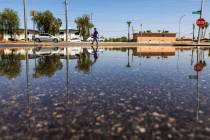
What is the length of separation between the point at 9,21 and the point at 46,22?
1109 cm

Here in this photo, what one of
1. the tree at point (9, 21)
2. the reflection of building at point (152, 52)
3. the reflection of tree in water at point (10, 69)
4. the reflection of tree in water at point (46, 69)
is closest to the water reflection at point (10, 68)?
the reflection of tree in water at point (10, 69)

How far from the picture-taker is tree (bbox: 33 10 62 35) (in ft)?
258

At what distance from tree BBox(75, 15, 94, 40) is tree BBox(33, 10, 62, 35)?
10.0 metres

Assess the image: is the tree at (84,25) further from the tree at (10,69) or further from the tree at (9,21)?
the tree at (10,69)

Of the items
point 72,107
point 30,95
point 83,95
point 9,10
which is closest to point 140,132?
point 72,107

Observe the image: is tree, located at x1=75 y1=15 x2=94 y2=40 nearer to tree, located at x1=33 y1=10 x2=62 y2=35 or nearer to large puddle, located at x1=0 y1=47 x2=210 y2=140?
tree, located at x1=33 y1=10 x2=62 y2=35

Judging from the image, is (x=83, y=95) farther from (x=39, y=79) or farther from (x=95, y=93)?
(x=39, y=79)

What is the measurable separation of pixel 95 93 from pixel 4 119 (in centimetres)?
291

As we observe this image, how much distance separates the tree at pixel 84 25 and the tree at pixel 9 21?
2224 centimetres

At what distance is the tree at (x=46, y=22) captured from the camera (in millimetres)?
78500

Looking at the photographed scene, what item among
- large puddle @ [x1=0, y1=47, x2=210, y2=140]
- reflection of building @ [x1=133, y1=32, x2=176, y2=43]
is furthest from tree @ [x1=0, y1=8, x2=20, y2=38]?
large puddle @ [x1=0, y1=47, x2=210, y2=140]

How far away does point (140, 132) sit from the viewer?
14.4ft

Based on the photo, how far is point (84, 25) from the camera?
8881 cm

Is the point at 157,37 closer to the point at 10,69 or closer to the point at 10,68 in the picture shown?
the point at 10,68
